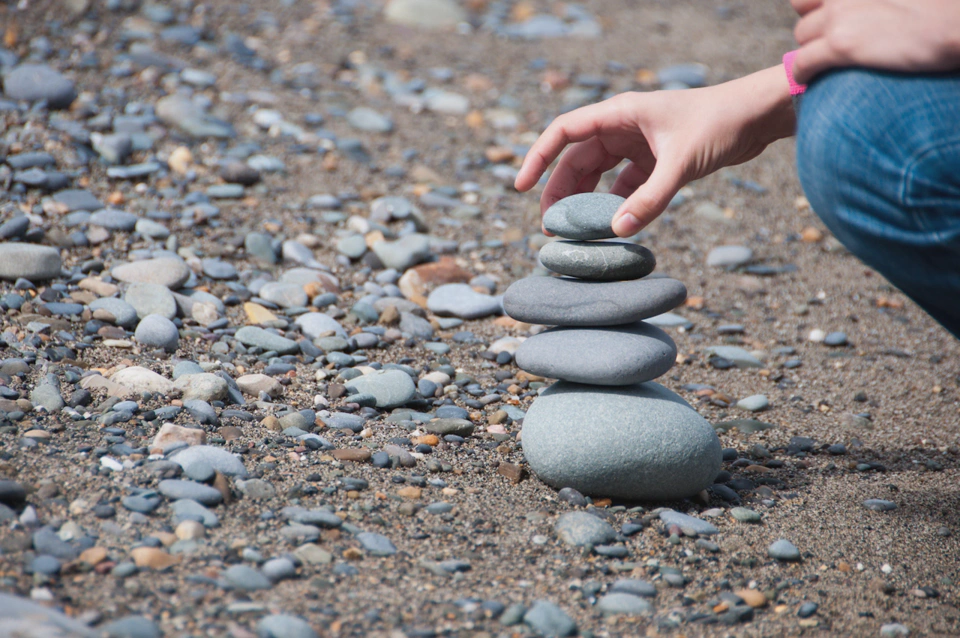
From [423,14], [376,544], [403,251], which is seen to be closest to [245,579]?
[376,544]

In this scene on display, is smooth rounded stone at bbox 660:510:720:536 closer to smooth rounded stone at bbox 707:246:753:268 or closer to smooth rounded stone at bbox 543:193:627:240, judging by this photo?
smooth rounded stone at bbox 543:193:627:240

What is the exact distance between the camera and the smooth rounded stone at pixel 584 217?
231 cm

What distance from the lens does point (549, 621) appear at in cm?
178

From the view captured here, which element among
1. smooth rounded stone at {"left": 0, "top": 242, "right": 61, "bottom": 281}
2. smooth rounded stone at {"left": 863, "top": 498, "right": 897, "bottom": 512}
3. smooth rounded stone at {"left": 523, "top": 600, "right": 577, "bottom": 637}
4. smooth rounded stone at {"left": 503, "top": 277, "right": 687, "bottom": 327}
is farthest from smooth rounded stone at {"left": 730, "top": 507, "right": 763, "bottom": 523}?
smooth rounded stone at {"left": 0, "top": 242, "right": 61, "bottom": 281}

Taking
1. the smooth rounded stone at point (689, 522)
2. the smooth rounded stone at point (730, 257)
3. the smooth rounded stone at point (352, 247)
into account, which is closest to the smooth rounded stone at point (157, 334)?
the smooth rounded stone at point (352, 247)

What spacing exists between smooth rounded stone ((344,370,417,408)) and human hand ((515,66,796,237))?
0.79 metres

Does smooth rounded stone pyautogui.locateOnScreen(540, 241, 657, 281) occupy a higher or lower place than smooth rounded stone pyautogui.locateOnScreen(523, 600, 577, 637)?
higher

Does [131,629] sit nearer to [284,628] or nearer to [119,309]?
[284,628]

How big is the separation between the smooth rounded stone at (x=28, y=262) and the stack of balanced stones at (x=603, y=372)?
1.97 meters

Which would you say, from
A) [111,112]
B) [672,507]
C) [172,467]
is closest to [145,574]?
[172,467]

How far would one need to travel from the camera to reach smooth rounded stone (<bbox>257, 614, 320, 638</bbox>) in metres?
1.63

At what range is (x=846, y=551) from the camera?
218 cm

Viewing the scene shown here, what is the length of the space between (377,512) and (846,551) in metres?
1.28

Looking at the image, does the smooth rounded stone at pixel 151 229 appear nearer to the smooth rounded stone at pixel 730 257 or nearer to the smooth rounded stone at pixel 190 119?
the smooth rounded stone at pixel 190 119
